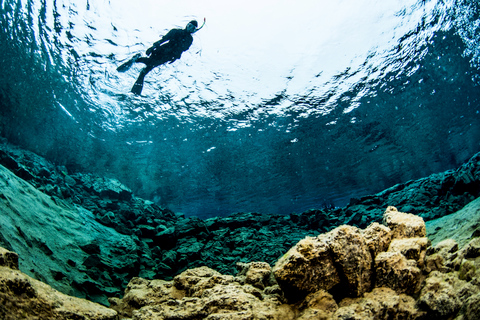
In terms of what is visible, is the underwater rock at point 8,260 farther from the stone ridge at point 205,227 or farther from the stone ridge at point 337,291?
the stone ridge at point 205,227

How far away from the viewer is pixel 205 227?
32.5ft

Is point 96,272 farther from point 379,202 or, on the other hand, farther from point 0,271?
point 379,202

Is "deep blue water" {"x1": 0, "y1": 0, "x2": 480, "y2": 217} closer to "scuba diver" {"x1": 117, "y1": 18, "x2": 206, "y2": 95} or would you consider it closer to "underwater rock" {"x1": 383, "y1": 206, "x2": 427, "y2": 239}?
"scuba diver" {"x1": 117, "y1": 18, "x2": 206, "y2": 95}

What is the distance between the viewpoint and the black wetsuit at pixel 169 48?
1076 centimetres

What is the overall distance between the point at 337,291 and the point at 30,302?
3272mm

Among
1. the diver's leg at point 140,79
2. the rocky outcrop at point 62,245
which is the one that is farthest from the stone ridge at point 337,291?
the diver's leg at point 140,79

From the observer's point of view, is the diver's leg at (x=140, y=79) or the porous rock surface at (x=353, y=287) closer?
the porous rock surface at (x=353, y=287)

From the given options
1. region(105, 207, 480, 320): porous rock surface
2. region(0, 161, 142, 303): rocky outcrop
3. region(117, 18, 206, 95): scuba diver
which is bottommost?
region(105, 207, 480, 320): porous rock surface

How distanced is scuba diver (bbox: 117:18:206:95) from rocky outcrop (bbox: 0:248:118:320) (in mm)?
10660

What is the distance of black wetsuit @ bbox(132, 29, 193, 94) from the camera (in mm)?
10758

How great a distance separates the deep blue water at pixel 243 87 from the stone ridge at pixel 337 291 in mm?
11693

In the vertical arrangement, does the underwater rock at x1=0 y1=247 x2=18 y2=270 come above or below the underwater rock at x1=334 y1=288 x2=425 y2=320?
above

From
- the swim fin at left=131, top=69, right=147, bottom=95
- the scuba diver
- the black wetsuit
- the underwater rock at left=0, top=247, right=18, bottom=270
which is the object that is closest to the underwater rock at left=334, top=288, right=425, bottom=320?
the underwater rock at left=0, top=247, right=18, bottom=270

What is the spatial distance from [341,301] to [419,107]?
20.7 m
